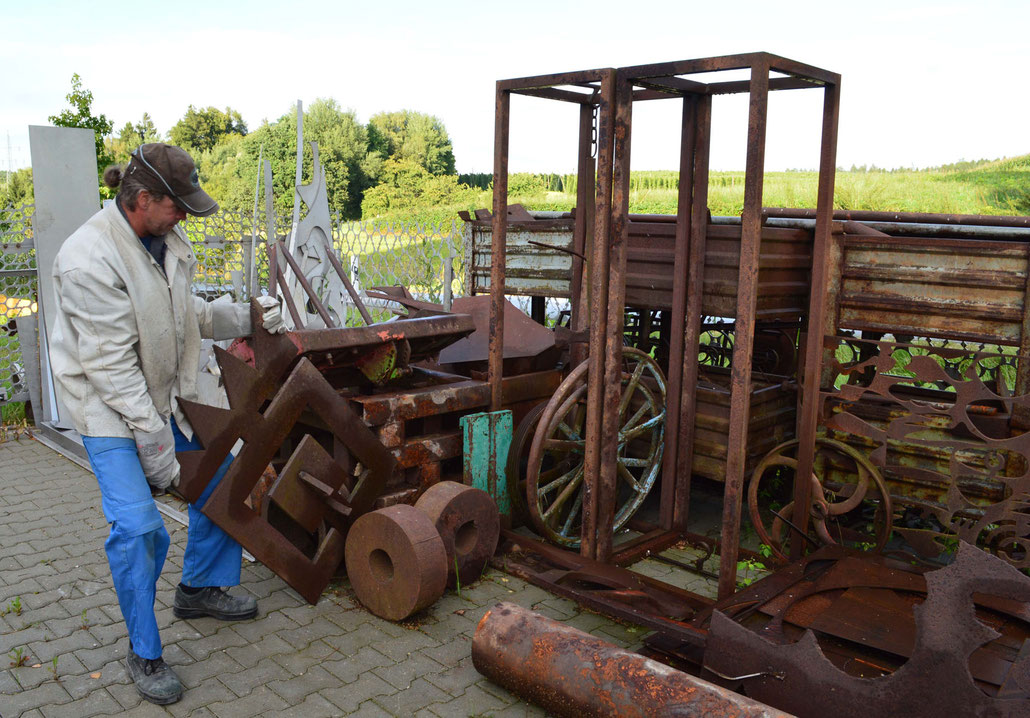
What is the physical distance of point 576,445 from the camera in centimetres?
474

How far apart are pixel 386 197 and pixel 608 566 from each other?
1337 inches

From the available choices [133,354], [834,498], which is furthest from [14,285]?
[834,498]

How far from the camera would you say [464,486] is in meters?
4.32

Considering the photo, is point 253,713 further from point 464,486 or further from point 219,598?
point 464,486

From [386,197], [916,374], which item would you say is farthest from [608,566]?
[386,197]

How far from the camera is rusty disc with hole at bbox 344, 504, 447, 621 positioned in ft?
12.6

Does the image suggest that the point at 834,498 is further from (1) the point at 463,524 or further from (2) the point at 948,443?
(1) the point at 463,524

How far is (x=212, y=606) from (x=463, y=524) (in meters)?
1.30

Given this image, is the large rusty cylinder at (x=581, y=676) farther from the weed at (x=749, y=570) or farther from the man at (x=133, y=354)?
the weed at (x=749, y=570)

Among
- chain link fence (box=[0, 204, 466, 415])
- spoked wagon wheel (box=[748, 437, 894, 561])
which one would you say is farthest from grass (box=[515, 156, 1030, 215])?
spoked wagon wheel (box=[748, 437, 894, 561])

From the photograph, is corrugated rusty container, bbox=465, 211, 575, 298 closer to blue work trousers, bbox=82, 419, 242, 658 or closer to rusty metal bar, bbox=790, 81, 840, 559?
rusty metal bar, bbox=790, 81, 840, 559

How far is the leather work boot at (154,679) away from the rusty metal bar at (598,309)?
2.17 metres

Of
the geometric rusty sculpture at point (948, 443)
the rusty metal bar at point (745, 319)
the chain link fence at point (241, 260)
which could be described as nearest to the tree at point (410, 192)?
the chain link fence at point (241, 260)

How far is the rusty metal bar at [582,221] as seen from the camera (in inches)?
207
